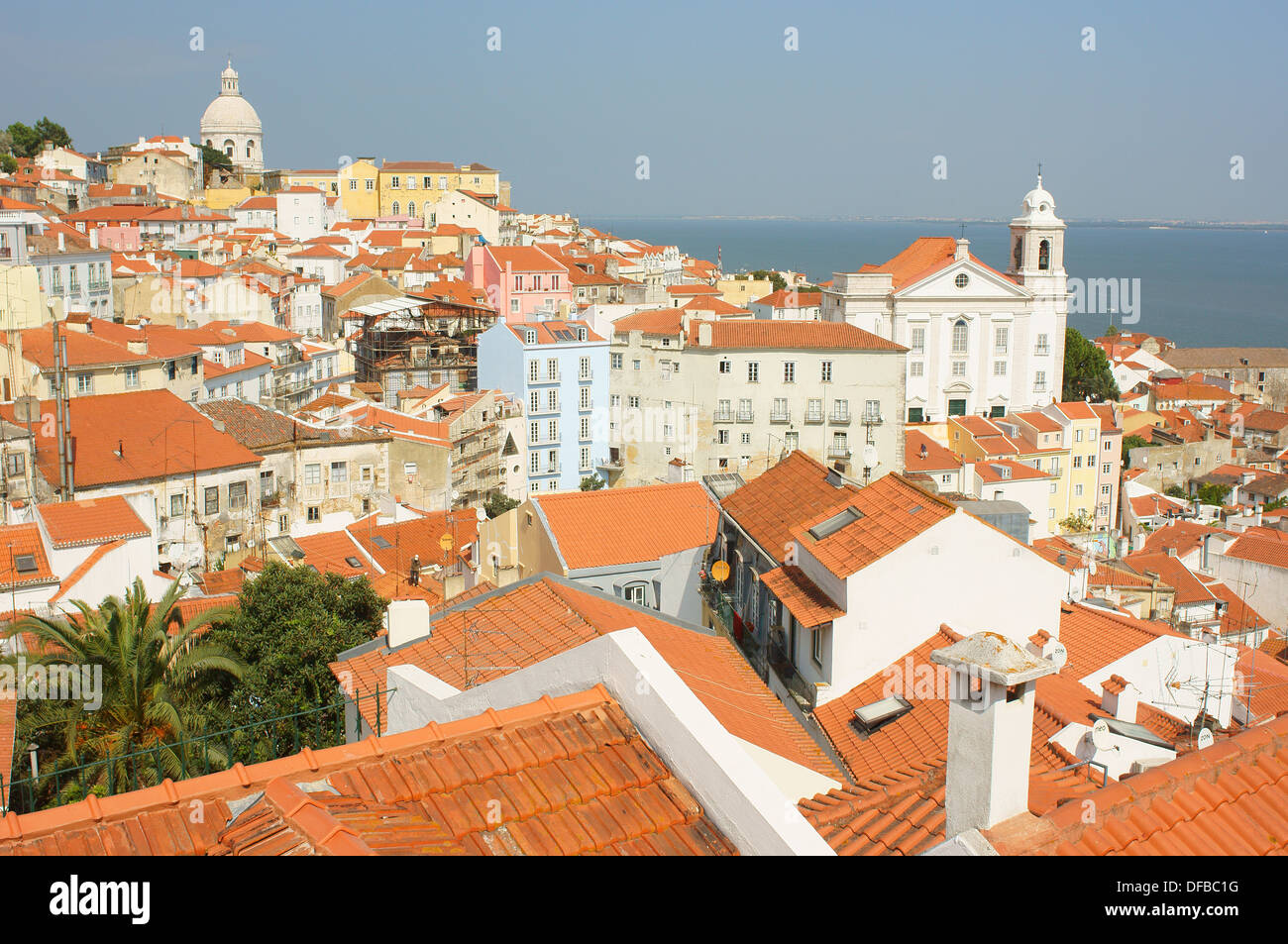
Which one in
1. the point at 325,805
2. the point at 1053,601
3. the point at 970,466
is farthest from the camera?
the point at 970,466

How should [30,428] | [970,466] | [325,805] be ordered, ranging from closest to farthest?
1. [325,805]
2. [30,428]
3. [970,466]

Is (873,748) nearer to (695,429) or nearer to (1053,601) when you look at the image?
(1053,601)

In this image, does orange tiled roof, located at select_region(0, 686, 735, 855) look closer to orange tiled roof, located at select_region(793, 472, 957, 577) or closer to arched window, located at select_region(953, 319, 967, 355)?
orange tiled roof, located at select_region(793, 472, 957, 577)

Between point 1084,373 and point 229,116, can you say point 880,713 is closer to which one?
point 1084,373

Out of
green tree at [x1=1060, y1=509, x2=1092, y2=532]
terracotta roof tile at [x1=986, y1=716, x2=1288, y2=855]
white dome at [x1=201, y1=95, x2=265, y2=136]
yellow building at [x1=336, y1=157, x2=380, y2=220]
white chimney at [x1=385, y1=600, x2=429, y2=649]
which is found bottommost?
green tree at [x1=1060, y1=509, x2=1092, y2=532]

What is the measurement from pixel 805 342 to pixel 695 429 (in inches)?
207

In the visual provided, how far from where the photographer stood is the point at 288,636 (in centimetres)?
1248

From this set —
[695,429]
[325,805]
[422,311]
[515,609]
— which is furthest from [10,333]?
[325,805]

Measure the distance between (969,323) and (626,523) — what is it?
47199mm

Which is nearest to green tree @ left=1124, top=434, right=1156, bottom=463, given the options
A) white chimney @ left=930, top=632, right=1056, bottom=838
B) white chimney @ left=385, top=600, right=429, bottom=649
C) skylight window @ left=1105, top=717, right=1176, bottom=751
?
skylight window @ left=1105, top=717, right=1176, bottom=751

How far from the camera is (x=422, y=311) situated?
4722cm

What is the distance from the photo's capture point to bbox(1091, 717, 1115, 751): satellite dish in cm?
754

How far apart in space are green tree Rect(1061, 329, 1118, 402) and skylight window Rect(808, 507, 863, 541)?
59921 millimetres
